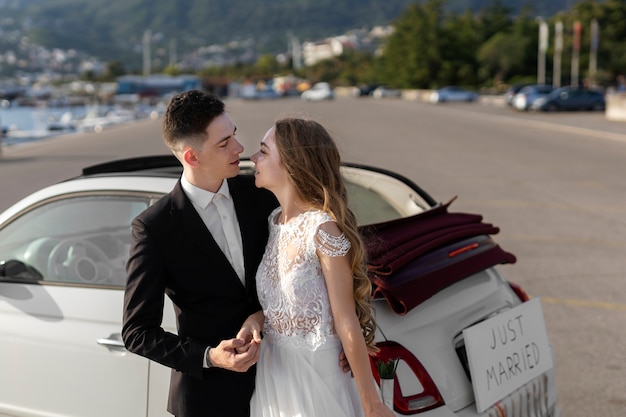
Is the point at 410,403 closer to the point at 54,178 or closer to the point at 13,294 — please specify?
the point at 13,294

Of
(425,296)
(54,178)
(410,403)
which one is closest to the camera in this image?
(410,403)

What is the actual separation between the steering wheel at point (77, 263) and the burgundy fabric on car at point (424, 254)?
1.45 m

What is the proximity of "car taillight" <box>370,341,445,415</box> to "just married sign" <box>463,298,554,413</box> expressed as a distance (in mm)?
194

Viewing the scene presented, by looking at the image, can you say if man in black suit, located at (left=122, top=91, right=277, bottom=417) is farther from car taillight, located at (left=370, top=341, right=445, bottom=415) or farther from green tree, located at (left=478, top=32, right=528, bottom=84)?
green tree, located at (left=478, top=32, right=528, bottom=84)

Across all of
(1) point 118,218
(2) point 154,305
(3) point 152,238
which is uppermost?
(3) point 152,238

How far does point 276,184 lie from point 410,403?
0.98 m

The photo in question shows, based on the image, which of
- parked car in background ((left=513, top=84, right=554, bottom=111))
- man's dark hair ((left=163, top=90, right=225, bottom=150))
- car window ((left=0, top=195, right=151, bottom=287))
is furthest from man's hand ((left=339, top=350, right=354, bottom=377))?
parked car in background ((left=513, top=84, right=554, bottom=111))

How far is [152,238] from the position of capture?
7.45ft

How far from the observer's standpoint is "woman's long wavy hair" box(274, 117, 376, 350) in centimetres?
218

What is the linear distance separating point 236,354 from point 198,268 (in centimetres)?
29

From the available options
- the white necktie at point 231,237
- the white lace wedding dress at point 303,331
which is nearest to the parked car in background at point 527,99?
the white necktie at point 231,237

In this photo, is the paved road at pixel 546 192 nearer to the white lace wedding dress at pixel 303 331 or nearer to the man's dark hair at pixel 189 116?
the man's dark hair at pixel 189 116

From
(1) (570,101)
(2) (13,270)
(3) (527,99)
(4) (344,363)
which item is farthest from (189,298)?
(3) (527,99)

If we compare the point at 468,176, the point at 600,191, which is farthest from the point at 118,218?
the point at 468,176
